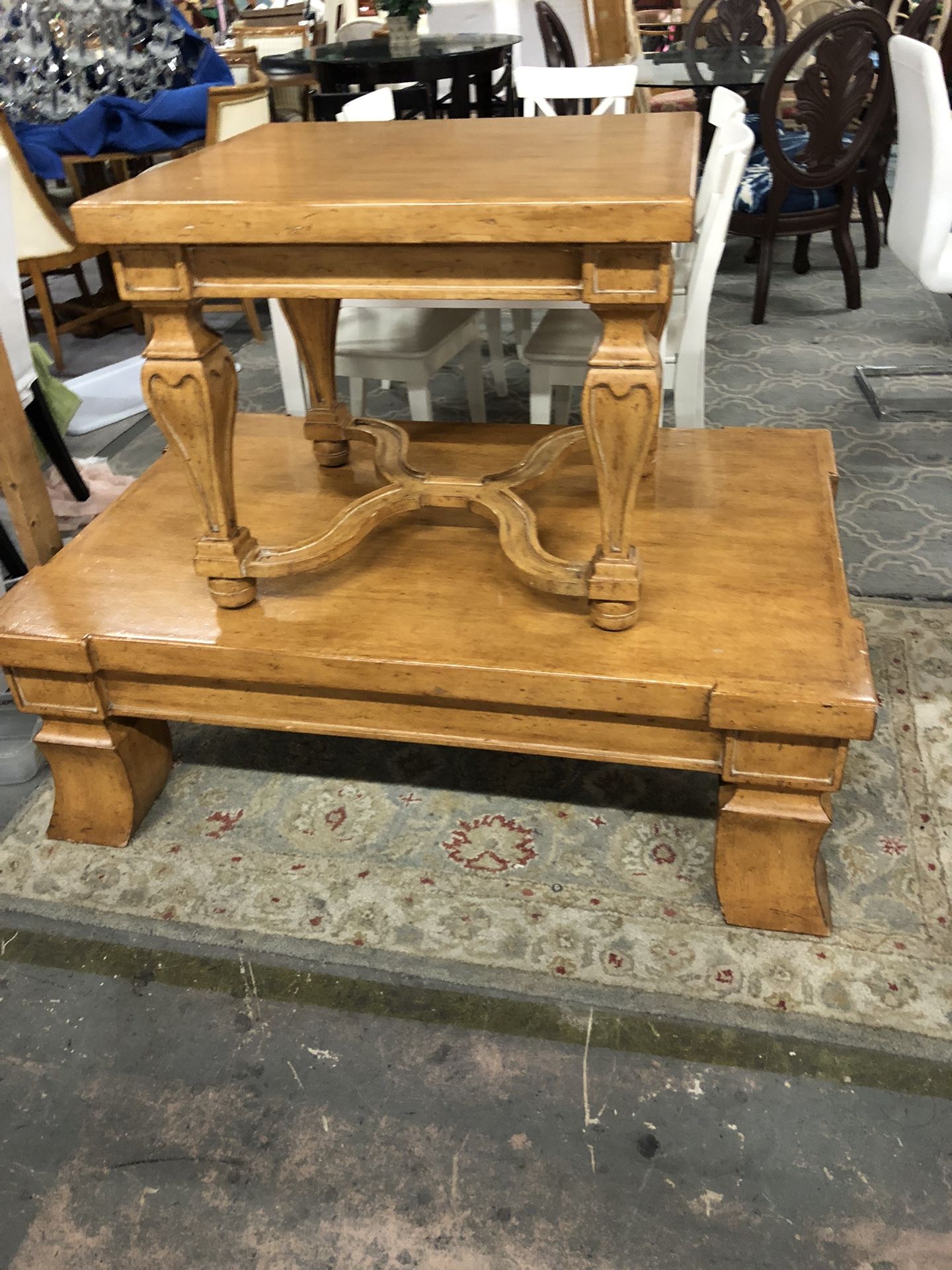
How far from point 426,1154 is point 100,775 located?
2.63 feet

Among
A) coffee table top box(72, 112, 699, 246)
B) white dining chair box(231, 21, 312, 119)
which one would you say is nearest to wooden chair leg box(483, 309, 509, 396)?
coffee table top box(72, 112, 699, 246)

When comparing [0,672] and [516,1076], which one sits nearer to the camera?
[516,1076]

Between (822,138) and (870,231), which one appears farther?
(870,231)

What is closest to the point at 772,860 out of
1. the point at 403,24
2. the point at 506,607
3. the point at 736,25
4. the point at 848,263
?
Result: the point at 506,607

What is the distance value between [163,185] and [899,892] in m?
1.46

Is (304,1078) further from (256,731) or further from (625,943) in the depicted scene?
(256,731)

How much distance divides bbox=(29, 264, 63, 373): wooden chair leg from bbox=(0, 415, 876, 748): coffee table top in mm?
2141

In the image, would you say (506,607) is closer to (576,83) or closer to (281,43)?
(576,83)

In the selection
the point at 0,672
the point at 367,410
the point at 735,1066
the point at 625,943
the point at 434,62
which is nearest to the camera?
the point at 735,1066

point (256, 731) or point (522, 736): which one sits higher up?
point (522, 736)

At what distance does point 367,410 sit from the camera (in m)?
3.23

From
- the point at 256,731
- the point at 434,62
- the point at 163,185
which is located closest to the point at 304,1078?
the point at 256,731

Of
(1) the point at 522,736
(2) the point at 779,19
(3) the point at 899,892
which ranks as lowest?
(3) the point at 899,892

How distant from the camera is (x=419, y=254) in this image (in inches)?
48.7
